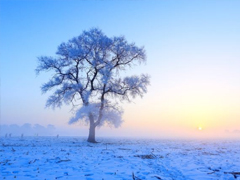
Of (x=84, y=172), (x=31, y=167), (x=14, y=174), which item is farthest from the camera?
(x=31, y=167)

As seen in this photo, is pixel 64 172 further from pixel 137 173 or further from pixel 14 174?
pixel 137 173

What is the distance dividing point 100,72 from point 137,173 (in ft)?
63.0

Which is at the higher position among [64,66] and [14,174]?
[64,66]

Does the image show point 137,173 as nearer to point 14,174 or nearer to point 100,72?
point 14,174

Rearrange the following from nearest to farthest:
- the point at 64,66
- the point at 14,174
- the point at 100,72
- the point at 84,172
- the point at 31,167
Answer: the point at 14,174
the point at 84,172
the point at 31,167
the point at 100,72
the point at 64,66

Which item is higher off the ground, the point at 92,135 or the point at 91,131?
the point at 91,131

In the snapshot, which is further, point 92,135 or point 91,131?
point 91,131

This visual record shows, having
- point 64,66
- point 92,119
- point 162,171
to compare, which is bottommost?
point 162,171

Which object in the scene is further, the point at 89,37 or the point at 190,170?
the point at 89,37

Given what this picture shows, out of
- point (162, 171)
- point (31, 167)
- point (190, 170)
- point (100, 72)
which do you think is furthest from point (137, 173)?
point (100, 72)

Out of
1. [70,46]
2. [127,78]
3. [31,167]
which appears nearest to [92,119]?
[127,78]

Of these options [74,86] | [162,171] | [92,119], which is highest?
[74,86]

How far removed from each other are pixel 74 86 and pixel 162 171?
19760mm

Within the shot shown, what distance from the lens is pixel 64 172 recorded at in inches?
326
